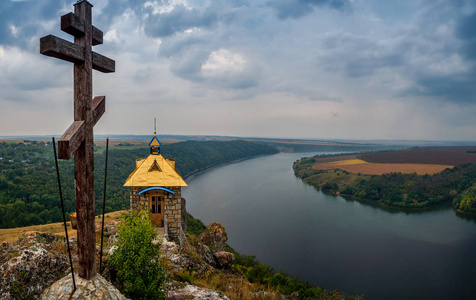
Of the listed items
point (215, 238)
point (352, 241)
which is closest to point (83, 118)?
point (215, 238)

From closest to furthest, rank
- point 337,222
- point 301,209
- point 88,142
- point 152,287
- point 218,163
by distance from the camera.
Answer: point 88,142
point 152,287
point 337,222
point 301,209
point 218,163

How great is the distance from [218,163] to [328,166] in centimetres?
4197

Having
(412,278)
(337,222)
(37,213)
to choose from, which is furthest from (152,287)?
(337,222)

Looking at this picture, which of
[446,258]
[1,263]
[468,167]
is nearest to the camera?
[1,263]

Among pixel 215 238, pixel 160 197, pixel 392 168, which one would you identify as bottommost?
pixel 215 238

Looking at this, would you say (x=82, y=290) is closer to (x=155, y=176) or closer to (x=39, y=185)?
(x=155, y=176)

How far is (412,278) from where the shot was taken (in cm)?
2438

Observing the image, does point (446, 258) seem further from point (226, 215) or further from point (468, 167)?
point (468, 167)

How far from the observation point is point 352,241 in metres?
32.0

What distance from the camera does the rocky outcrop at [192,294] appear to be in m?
6.46

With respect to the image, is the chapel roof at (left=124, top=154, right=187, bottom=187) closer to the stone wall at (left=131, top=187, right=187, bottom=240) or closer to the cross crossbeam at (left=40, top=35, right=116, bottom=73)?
the stone wall at (left=131, top=187, right=187, bottom=240)

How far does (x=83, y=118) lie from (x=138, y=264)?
2.95 m

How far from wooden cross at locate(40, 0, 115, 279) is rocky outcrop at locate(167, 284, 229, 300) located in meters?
2.68

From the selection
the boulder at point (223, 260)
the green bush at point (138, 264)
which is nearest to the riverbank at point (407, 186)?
the boulder at point (223, 260)
